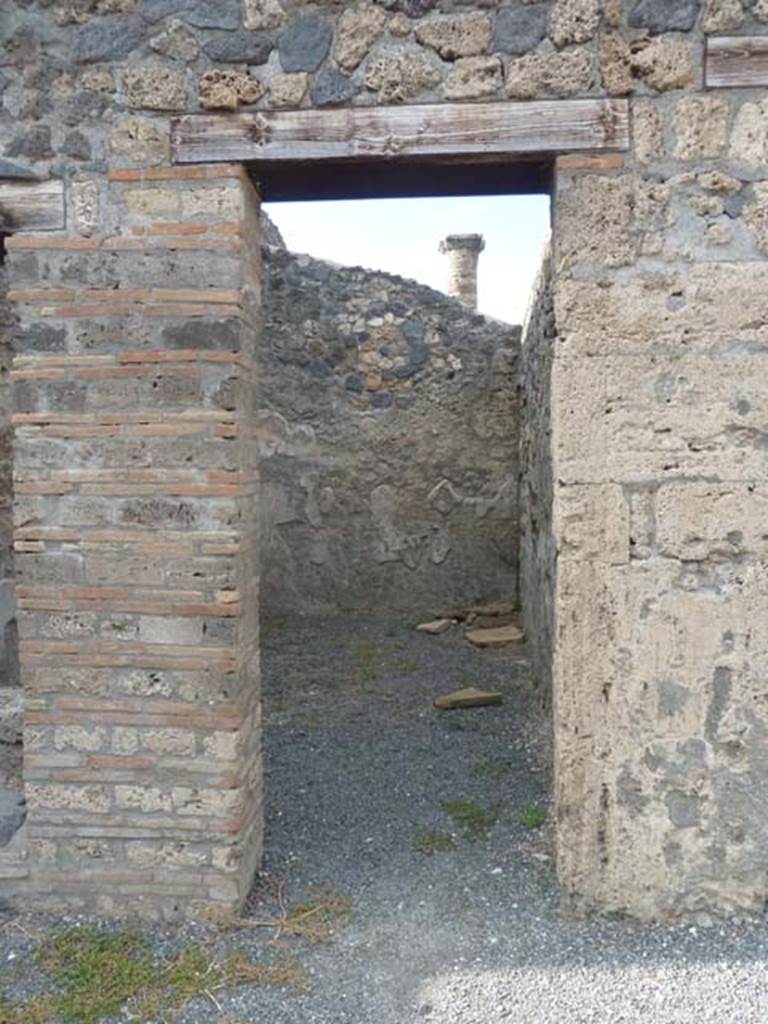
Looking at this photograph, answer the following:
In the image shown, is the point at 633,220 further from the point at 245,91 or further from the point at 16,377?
the point at 16,377

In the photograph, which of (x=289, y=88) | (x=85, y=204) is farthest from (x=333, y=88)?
(x=85, y=204)

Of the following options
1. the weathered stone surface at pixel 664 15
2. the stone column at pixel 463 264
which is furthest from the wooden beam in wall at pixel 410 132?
the stone column at pixel 463 264

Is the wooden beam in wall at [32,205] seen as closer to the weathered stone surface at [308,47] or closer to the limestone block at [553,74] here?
the weathered stone surface at [308,47]

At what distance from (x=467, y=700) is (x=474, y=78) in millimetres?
3819

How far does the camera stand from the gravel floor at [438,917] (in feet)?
9.12

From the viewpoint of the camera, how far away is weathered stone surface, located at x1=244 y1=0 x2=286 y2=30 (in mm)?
3012

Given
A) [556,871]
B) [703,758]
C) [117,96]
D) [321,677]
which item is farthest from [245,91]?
[321,677]

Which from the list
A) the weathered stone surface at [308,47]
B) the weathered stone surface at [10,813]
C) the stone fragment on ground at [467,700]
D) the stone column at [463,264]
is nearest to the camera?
the weathered stone surface at [308,47]

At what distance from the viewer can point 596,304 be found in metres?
3.01

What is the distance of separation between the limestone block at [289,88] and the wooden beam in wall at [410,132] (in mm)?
40

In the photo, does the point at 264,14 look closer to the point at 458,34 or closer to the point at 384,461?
the point at 458,34

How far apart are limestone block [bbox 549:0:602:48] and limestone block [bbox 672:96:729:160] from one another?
1.23 feet

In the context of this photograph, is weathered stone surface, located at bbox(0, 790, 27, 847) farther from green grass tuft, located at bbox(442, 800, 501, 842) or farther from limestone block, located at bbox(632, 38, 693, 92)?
limestone block, located at bbox(632, 38, 693, 92)

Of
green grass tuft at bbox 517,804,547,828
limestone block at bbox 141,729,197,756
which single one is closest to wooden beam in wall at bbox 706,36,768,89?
limestone block at bbox 141,729,197,756
